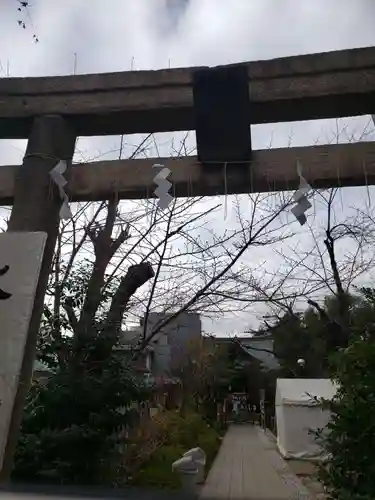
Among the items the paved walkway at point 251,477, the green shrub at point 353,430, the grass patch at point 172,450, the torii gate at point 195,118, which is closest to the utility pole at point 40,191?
the torii gate at point 195,118

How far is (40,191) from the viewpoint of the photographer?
351 centimetres

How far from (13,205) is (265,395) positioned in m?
27.7

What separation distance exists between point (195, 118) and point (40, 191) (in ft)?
4.03

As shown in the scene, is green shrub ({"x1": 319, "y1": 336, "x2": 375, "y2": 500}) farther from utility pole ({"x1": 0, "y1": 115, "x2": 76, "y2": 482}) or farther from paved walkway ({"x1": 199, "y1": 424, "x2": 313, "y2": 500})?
utility pole ({"x1": 0, "y1": 115, "x2": 76, "y2": 482})

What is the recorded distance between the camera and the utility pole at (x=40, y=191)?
11.1 ft

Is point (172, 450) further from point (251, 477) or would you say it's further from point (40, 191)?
point (40, 191)

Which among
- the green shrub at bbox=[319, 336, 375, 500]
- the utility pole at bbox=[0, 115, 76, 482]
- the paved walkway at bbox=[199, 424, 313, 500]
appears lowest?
the paved walkway at bbox=[199, 424, 313, 500]

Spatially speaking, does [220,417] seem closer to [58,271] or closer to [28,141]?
[58,271]

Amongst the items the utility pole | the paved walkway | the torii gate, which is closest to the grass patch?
the paved walkway

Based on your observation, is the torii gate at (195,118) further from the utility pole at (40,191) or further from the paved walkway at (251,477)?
the paved walkway at (251,477)

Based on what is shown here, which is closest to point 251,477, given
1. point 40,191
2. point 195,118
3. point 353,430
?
point 353,430

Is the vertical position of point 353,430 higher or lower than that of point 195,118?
lower

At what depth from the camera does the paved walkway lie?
857cm

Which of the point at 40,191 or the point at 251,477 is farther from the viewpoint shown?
the point at 251,477
